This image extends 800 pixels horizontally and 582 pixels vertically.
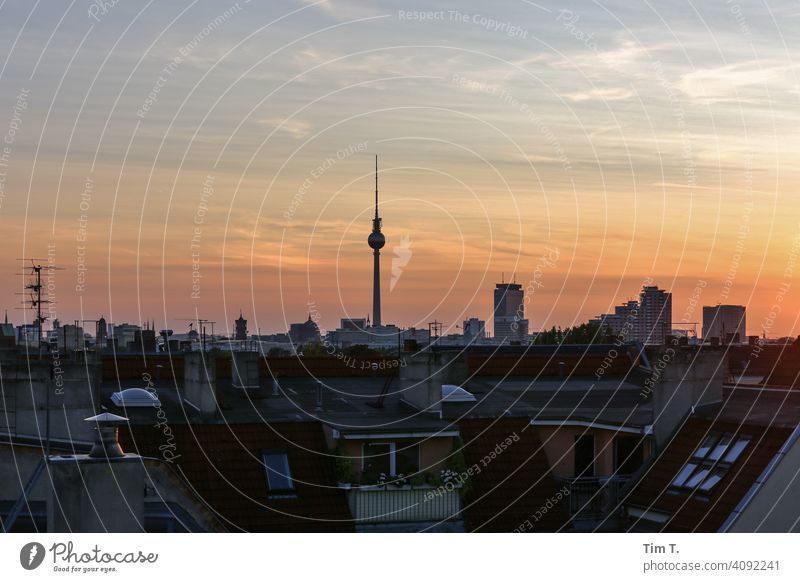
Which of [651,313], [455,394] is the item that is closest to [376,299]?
[651,313]

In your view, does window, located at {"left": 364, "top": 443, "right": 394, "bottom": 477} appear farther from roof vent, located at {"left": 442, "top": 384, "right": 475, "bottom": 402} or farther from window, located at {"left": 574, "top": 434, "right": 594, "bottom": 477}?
window, located at {"left": 574, "top": 434, "right": 594, "bottom": 477}

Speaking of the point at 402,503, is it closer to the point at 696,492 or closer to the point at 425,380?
the point at 425,380

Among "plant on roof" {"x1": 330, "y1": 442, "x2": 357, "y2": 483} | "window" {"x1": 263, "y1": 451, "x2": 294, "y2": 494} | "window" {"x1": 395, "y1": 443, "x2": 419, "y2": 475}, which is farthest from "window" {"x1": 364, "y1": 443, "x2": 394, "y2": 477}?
"window" {"x1": 263, "y1": 451, "x2": 294, "y2": 494}

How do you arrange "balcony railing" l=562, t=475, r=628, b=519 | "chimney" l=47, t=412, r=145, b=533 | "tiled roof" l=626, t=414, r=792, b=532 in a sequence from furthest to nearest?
"balcony railing" l=562, t=475, r=628, b=519
"tiled roof" l=626, t=414, r=792, b=532
"chimney" l=47, t=412, r=145, b=533

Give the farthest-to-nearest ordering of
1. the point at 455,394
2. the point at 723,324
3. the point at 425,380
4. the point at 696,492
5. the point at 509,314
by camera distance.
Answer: the point at 509,314 < the point at 723,324 < the point at 455,394 < the point at 425,380 < the point at 696,492

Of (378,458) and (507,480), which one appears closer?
(378,458)

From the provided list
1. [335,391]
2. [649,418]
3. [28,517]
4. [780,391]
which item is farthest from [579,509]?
[28,517]
